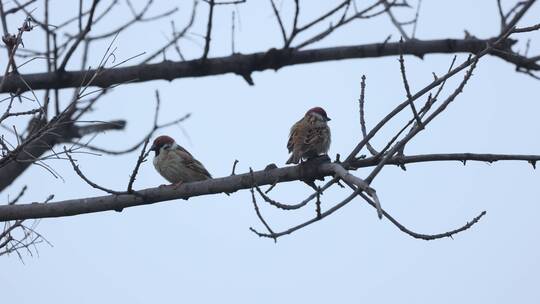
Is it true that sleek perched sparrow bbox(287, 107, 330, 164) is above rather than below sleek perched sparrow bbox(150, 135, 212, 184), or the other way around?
below

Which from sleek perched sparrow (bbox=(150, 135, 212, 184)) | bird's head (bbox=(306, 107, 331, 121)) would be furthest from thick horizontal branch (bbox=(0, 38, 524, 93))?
sleek perched sparrow (bbox=(150, 135, 212, 184))

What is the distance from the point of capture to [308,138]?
19.3 ft

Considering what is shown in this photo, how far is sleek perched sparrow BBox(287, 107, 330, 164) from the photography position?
5.54 meters

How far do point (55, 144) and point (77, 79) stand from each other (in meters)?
0.60

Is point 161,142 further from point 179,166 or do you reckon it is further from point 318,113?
point 318,113

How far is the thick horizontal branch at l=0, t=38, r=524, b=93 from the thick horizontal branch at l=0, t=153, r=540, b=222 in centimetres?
142

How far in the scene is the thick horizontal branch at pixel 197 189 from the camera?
12.8 ft

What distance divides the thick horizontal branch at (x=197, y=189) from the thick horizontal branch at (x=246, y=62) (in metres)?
1.42

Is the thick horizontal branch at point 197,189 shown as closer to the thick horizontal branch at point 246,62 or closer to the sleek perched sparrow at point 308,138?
the sleek perched sparrow at point 308,138

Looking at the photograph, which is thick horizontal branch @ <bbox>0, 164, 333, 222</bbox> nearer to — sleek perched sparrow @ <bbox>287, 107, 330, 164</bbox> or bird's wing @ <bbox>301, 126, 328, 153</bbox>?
sleek perched sparrow @ <bbox>287, 107, 330, 164</bbox>

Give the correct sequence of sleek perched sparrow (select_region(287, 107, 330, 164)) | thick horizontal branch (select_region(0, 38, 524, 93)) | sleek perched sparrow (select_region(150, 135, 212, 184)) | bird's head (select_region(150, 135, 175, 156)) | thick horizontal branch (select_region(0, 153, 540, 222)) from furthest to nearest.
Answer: bird's head (select_region(150, 135, 175, 156)) < sleek perched sparrow (select_region(150, 135, 212, 184)) < sleek perched sparrow (select_region(287, 107, 330, 164)) < thick horizontal branch (select_region(0, 38, 524, 93)) < thick horizontal branch (select_region(0, 153, 540, 222))

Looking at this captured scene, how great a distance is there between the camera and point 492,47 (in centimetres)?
337

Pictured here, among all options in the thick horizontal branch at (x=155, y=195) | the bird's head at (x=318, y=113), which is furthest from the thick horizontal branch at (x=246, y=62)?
the thick horizontal branch at (x=155, y=195)

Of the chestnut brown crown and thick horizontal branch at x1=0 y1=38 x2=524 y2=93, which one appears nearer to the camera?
thick horizontal branch at x1=0 y1=38 x2=524 y2=93
